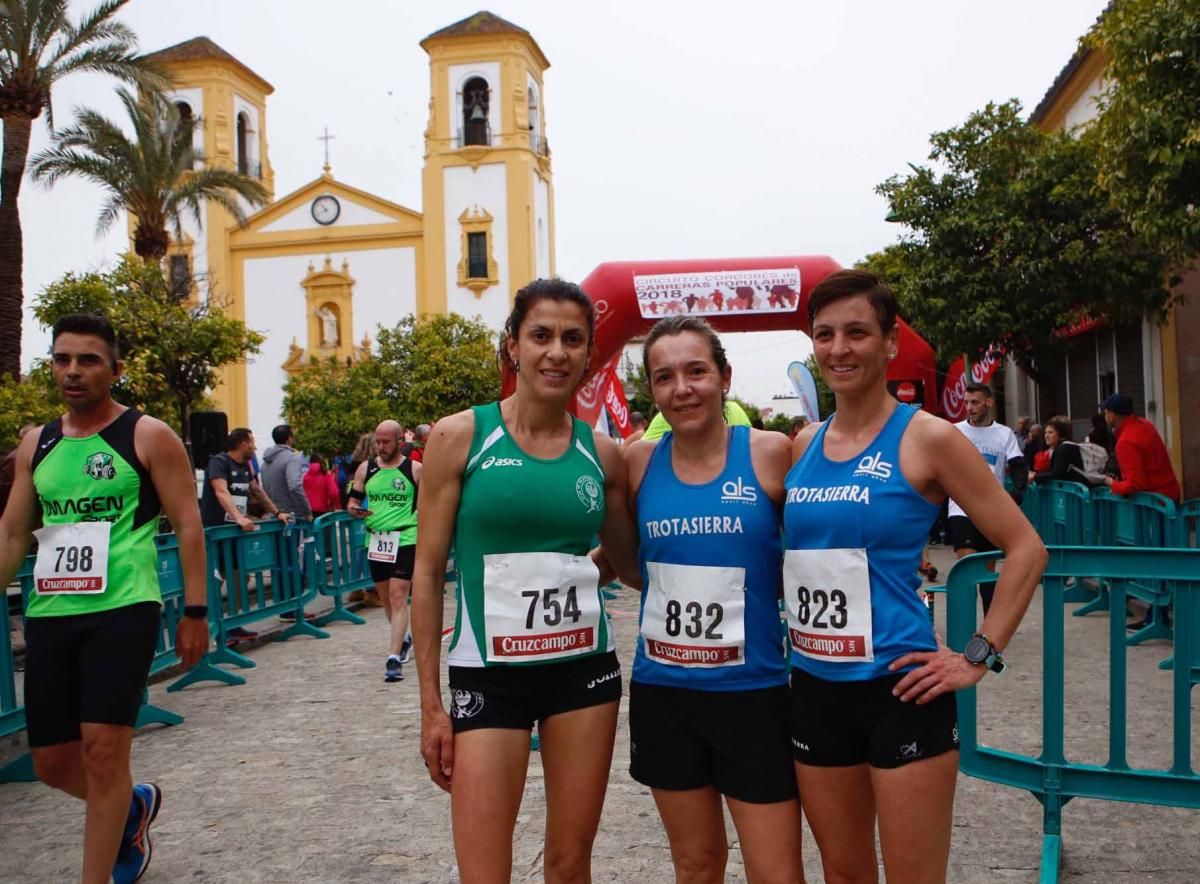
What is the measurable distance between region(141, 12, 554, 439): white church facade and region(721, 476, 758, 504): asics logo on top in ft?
175

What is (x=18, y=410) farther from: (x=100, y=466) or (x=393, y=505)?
(x=100, y=466)

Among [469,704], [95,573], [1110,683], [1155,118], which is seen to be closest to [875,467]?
[469,704]

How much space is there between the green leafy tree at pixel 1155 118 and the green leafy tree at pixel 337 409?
1253 inches

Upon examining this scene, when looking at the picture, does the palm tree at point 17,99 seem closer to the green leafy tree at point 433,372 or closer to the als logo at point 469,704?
the als logo at point 469,704

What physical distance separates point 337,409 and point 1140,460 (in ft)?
121

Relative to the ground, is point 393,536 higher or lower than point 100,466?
lower

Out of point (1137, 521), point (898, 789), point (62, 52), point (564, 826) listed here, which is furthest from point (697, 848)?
point (62, 52)

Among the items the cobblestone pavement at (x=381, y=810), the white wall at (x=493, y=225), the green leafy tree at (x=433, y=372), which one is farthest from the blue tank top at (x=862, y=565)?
the white wall at (x=493, y=225)

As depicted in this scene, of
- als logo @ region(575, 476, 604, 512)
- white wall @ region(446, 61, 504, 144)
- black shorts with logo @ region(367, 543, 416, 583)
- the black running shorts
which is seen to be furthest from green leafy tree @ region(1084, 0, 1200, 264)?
white wall @ region(446, 61, 504, 144)

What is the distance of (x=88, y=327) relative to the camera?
4.17 metres

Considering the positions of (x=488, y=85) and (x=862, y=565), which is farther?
(x=488, y=85)

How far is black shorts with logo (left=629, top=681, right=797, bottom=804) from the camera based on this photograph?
9.58 feet

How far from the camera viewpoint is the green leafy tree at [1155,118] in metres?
12.1

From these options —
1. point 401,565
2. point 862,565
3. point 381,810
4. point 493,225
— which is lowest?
point 381,810
